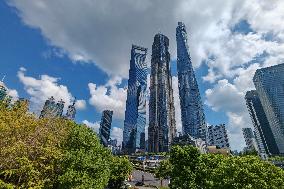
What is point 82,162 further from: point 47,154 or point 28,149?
point 28,149

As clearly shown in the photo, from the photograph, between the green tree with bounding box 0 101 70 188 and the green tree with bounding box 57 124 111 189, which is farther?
the green tree with bounding box 57 124 111 189

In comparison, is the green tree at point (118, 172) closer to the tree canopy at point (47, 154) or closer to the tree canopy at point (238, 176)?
the tree canopy at point (47, 154)

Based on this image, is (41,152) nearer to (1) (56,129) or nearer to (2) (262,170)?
(1) (56,129)

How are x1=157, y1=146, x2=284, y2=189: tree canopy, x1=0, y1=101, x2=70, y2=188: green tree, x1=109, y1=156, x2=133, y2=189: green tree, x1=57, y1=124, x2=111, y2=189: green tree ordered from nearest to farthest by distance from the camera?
x1=157, y1=146, x2=284, y2=189: tree canopy < x1=0, y1=101, x2=70, y2=188: green tree < x1=57, y1=124, x2=111, y2=189: green tree < x1=109, y1=156, x2=133, y2=189: green tree

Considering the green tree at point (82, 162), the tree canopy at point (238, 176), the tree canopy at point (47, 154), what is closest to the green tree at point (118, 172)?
the tree canopy at point (47, 154)

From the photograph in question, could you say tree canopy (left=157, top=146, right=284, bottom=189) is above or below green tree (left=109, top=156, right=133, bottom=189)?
below

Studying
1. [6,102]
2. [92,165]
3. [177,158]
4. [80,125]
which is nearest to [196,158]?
[177,158]

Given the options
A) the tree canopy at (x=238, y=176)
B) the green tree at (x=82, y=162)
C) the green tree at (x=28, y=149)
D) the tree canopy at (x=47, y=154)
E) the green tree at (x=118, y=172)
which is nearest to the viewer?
the tree canopy at (x=238, y=176)

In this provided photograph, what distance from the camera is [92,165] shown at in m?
41.2

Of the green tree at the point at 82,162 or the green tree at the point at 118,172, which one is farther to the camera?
the green tree at the point at 118,172

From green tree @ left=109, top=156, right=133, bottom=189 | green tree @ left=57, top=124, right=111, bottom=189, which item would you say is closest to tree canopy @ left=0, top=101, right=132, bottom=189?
green tree @ left=57, top=124, right=111, bottom=189

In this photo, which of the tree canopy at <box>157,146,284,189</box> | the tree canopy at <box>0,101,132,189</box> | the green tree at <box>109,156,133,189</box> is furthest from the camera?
the green tree at <box>109,156,133,189</box>

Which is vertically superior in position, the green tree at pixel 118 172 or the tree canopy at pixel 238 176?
the green tree at pixel 118 172

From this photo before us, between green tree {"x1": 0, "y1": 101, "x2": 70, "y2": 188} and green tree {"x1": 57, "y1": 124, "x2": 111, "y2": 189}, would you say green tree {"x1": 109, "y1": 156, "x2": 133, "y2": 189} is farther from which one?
green tree {"x1": 0, "y1": 101, "x2": 70, "y2": 188}
